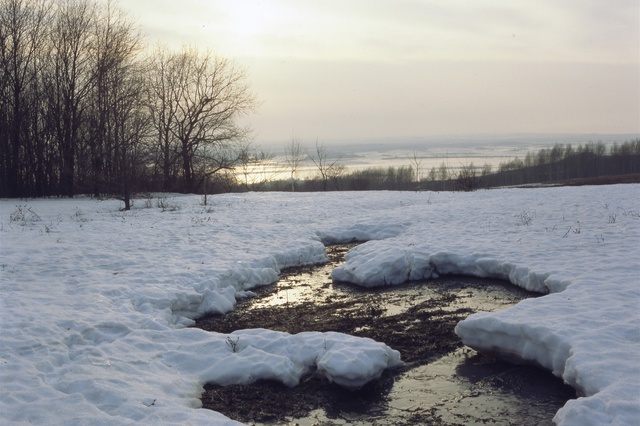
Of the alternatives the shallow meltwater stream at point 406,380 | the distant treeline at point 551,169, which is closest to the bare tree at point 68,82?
the shallow meltwater stream at point 406,380

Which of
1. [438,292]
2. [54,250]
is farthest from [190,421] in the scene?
[54,250]

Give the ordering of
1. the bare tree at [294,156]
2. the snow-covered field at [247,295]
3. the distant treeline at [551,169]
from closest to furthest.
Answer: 1. the snow-covered field at [247,295]
2. the bare tree at [294,156]
3. the distant treeline at [551,169]

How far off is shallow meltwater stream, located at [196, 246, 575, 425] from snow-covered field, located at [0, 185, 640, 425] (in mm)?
265

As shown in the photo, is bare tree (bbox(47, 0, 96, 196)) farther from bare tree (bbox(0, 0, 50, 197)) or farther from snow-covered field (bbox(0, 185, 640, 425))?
snow-covered field (bbox(0, 185, 640, 425))

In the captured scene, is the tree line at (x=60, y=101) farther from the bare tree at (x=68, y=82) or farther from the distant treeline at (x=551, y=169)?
the distant treeline at (x=551, y=169)

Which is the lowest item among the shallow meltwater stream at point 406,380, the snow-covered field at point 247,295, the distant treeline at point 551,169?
the shallow meltwater stream at point 406,380

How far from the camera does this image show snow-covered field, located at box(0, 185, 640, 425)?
5.83 meters

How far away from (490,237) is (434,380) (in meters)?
8.09

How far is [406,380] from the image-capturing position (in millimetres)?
6781

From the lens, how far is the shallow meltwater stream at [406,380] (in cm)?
593

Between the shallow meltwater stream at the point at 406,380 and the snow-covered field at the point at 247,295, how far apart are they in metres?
0.27

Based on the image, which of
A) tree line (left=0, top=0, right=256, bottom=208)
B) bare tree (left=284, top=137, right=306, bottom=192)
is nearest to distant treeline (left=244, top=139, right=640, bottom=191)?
bare tree (left=284, top=137, right=306, bottom=192)

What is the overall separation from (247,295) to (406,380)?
16.6ft

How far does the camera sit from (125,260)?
11.9 m
